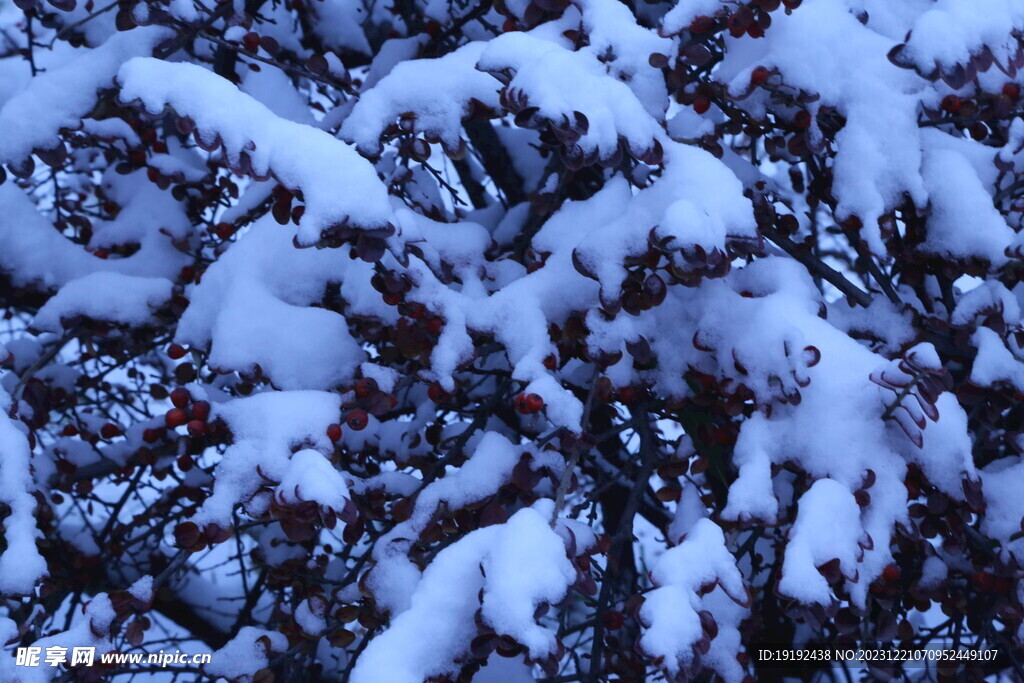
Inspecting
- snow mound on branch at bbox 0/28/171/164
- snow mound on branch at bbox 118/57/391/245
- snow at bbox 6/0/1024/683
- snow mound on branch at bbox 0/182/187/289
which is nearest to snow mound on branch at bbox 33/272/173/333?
snow at bbox 6/0/1024/683

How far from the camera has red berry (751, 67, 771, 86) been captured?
2023 mm

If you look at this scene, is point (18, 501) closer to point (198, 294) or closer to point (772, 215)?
point (198, 294)

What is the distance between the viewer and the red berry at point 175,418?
1926mm

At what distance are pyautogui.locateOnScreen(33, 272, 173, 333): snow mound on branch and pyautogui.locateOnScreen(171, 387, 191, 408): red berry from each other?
2.02 feet

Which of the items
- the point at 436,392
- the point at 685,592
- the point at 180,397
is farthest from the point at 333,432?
the point at 685,592

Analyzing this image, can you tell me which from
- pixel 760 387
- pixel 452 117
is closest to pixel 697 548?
pixel 760 387

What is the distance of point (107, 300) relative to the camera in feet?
7.98

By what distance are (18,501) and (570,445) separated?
3.69 feet

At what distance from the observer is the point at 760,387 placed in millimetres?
1889

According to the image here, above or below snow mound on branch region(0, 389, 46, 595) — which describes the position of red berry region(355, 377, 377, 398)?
above

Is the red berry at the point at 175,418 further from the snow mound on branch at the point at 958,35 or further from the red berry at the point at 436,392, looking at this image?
the snow mound on branch at the point at 958,35

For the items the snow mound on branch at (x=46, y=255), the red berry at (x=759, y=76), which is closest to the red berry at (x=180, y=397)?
the snow mound on branch at (x=46, y=255)

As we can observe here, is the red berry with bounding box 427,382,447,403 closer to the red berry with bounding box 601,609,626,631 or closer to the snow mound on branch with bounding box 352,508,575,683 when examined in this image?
the snow mound on branch with bounding box 352,508,575,683

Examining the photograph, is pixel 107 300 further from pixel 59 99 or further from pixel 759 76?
pixel 759 76
